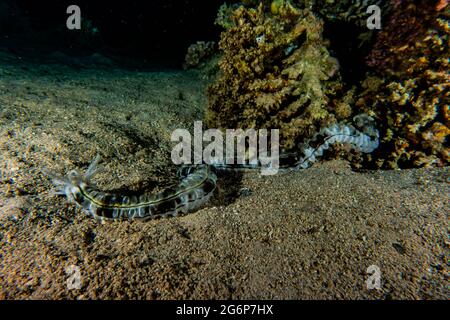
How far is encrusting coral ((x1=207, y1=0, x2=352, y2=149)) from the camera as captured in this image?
518 cm

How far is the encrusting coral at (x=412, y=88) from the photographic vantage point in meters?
4.67

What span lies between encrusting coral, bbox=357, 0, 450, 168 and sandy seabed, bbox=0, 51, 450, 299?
519 mm

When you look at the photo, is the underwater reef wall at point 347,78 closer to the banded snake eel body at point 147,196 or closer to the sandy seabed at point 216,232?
the banded snake eel body at point 147,196

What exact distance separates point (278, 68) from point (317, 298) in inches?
174

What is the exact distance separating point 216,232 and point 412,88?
4587 millimetres

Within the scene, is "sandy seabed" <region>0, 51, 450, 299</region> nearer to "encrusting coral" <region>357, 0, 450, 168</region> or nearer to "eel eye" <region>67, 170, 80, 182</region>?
"eel eye" <region>67, 170, 80, 182</region>

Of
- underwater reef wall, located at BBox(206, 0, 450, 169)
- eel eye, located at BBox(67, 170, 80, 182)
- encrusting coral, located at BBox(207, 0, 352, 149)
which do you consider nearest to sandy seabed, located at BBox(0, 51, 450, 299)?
eel eye, located at BBox(67, 170, 80, 182)

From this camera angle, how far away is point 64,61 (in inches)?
469

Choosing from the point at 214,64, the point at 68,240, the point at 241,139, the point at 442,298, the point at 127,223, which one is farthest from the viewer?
the point at 214,64

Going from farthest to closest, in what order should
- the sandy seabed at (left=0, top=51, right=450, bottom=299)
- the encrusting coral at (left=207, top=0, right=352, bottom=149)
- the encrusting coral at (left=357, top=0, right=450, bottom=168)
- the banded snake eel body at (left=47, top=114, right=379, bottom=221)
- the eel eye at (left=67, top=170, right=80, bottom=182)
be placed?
1. the encrusting coral at (left=207, top=0, right=352, bottom=149)
2. the encrusting coral at (left=357, top=0, right=450, bottom=168)
3. the eel eye at (left=67, top=170, right=80, bottom=182)
4. the banded snake eel body at (left=47, top=114, right=379, bottom=221)
5. the sandy seabed at (left=0, top=51, right=450, bottom=299)

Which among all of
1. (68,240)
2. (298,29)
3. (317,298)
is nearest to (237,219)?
(317,298)

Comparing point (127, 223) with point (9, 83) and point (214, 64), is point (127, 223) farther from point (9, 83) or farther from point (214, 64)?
point (214, 64)

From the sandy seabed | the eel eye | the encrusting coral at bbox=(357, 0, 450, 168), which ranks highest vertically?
the encrusting coral at bbox=(357, 0, 450, 168)

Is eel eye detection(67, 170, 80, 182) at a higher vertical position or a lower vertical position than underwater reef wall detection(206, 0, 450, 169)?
lower
